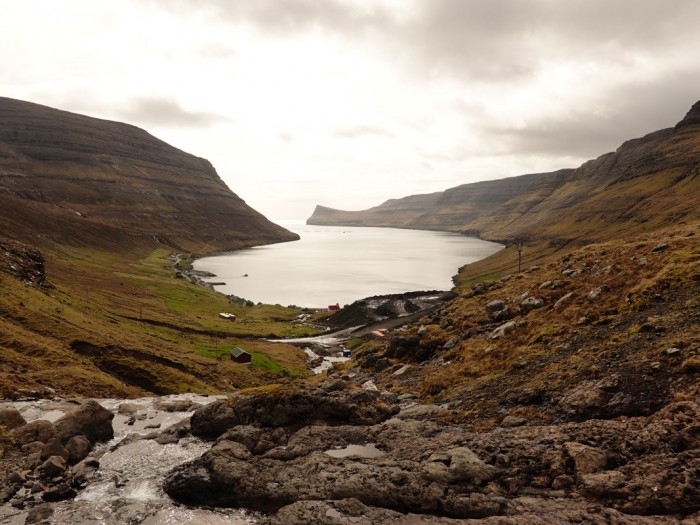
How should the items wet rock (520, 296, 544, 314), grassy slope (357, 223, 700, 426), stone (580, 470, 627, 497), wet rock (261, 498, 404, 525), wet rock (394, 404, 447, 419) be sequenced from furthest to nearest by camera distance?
wet rock (520, 296, 544, 314)
wet rock (394, 404, 447, 419)
grassy slope (357, 223, 700, 426)
wet rock (261, 498, 404, 525)
stone (580, 470, 627, 497)

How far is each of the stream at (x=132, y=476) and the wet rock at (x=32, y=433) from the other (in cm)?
298

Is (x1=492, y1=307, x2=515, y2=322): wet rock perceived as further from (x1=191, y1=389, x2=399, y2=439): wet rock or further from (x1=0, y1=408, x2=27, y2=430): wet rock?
(x1=0, y1=408, x2=27, y2=430): wet rock

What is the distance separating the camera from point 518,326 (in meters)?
39.2

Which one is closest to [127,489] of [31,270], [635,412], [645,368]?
[635,412]

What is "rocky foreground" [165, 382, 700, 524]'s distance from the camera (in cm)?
1511

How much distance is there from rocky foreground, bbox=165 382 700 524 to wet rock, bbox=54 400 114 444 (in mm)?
8469

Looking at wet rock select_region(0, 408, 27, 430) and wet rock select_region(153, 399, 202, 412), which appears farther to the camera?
wet rock select_region(153, 399, 202, 412)

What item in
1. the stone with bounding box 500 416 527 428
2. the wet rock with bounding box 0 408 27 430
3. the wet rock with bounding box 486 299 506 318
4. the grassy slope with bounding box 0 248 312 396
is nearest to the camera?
the stone with bounding box 500 416 527 428

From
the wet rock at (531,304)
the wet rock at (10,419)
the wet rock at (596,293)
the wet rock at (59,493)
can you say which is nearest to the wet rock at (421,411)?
the wet rock at (596,293)

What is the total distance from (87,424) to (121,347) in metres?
25.9

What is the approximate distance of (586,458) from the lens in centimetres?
1723

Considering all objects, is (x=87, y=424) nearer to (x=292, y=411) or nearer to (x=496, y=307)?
(x=292, y=411)

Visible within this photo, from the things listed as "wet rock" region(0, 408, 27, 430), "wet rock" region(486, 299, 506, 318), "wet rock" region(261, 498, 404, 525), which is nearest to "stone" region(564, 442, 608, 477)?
"wet rock" region(261, 498, 404, 525)

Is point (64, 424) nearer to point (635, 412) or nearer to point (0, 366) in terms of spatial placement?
point (0, 366)
